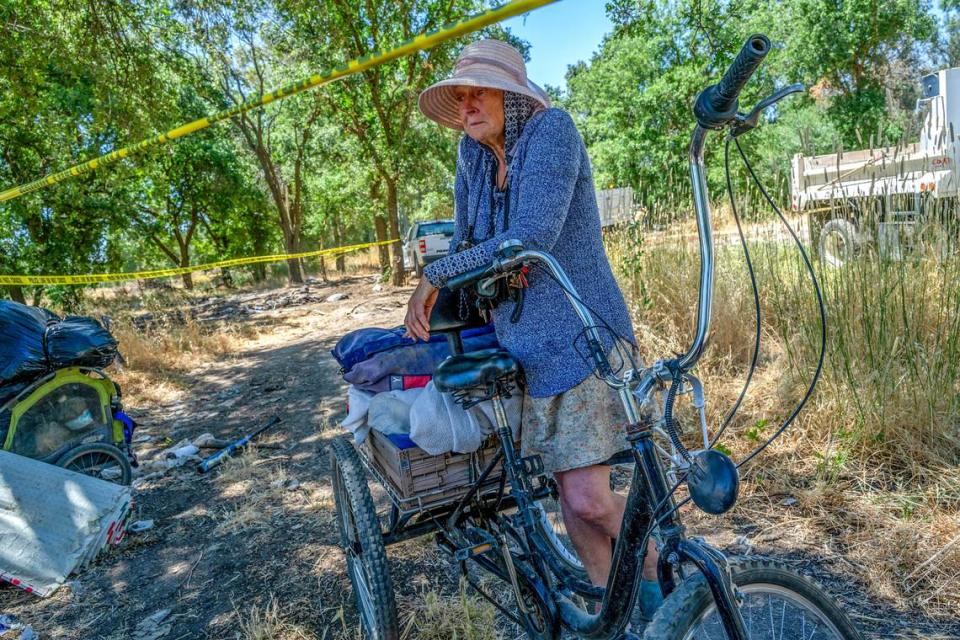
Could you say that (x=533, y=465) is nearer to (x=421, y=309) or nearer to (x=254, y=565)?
(x=421, y=309)

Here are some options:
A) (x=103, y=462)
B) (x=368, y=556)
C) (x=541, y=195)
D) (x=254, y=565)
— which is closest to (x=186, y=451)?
(x=103, y=462)

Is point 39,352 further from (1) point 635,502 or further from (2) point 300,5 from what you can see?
(2) point 300,5

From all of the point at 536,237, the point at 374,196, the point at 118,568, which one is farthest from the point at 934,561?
the point at 374,196

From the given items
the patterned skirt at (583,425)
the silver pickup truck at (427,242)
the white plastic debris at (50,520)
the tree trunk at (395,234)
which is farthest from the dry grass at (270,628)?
the tree trunk at (395,234)

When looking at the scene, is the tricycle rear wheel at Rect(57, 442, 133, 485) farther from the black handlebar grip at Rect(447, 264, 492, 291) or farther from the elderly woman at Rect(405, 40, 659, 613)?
the black handlebar grip at Rect(447, 264, 492, 291)

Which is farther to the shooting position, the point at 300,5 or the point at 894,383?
the point at 300,5

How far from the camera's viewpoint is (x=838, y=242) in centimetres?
388

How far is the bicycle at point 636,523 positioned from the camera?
1.17m

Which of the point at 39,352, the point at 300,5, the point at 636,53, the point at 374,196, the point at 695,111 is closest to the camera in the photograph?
the point at 695,111

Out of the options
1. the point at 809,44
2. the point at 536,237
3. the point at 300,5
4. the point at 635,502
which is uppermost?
the point at 809,44

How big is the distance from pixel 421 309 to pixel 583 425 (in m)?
0.64

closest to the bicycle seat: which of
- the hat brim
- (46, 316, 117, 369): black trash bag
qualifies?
the hat brim

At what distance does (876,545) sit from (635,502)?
195 cm

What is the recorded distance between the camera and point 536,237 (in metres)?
1.68
